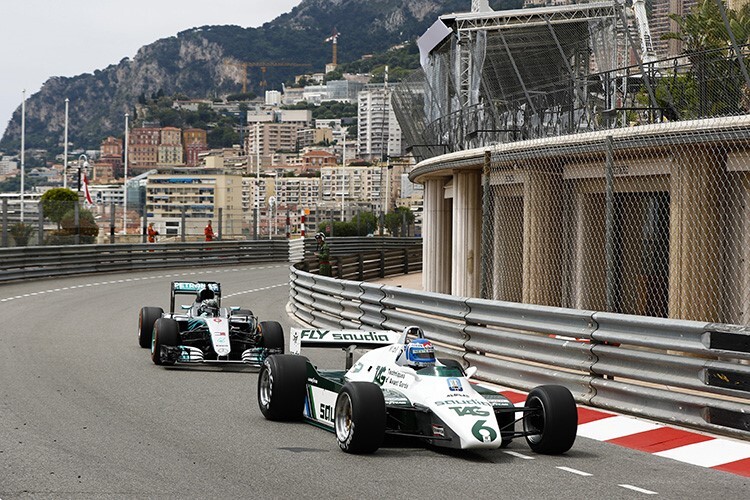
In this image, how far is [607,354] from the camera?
11227 mm

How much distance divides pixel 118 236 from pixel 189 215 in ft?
15.7

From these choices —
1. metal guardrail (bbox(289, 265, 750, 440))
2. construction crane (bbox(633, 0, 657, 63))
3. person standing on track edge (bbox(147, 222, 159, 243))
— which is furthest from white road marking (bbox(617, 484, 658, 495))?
person standing on track edge (bbox(147, 222, 159, 243))

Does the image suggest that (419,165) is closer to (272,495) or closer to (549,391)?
(549,391)

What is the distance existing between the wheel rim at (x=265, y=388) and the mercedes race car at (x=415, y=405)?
7 cm

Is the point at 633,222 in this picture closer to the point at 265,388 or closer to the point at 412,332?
the point at 412,332

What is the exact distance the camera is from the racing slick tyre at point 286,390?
1028 centimetres

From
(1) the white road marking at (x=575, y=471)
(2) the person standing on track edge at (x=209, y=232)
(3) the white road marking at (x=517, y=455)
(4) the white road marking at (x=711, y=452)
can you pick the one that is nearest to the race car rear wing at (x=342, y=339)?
(3) the white road marking at (x=517, y=455)

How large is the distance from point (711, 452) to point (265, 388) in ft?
12.7

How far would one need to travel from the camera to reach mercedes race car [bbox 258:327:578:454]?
873 cm

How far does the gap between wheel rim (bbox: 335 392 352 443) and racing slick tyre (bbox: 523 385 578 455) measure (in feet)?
4.50

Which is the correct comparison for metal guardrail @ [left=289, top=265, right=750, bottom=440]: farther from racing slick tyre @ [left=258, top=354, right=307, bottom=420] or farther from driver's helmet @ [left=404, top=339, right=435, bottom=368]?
racing slick tyre @ [left=258, top=354, right=307, bottom=420]

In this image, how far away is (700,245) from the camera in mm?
13742

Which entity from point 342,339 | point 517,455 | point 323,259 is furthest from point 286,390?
point 323,259

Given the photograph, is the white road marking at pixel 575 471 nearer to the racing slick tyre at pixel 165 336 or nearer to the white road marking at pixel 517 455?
the white road marking at pixel 517 455
